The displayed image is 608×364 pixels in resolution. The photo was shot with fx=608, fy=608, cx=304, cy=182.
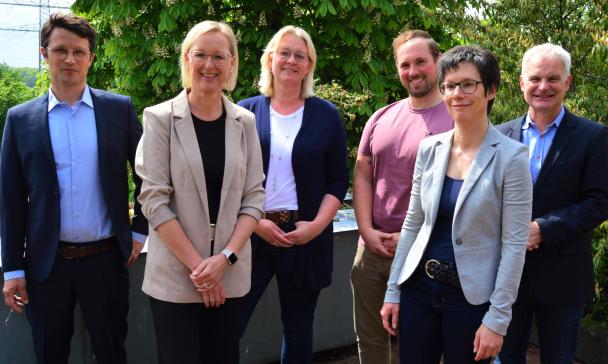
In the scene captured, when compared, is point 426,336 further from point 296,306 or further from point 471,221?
point 296,306

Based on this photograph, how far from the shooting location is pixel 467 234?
2.45 m

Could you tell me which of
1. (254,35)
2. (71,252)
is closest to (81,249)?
(71,252)

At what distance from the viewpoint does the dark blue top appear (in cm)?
252

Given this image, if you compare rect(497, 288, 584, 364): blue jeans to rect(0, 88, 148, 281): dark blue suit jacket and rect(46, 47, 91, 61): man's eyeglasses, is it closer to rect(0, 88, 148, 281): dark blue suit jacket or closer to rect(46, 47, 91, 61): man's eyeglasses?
rect(0, 88, 148, 281): dark blue suit jacket

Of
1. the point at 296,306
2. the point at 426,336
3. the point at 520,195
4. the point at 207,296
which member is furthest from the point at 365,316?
the point at 520,195

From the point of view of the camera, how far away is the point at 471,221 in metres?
2.44

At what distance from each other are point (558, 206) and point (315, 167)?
4.04ft

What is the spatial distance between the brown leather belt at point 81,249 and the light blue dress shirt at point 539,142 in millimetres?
2137

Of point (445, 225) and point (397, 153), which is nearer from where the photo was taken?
point (445, 225)

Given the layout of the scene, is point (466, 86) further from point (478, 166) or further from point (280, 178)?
point (280, 178)

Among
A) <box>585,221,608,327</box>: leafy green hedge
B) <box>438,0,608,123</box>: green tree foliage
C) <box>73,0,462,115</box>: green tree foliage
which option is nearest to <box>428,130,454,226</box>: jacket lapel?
<box>585,221,608,327</box>: leafy green hedge

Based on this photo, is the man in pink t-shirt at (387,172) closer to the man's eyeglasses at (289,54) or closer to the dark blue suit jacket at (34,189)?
the man's eyeglasses at (289,54)

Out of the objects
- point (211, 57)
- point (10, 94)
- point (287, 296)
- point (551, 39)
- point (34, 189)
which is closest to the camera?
point (211, 57)

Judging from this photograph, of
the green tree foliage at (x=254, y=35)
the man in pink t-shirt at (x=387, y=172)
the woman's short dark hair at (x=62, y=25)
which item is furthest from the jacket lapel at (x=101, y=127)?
the green tree foliage at (x=254, y=35)
